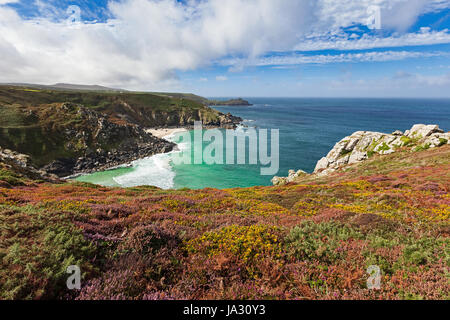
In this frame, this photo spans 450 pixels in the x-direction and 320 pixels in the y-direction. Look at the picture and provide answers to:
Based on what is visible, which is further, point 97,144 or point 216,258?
point 97,144

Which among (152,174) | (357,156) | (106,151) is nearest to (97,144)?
(106,151)

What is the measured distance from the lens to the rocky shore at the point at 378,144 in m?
36.2

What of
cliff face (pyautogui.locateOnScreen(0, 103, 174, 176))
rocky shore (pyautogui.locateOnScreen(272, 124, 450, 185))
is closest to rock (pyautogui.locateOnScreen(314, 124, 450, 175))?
rocky shore (pyautogui.locateOnScreen(272, 124, 450, 185))

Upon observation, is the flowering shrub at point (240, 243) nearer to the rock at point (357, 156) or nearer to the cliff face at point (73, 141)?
the rock at point (357, 156)

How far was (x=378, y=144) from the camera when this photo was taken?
138ft

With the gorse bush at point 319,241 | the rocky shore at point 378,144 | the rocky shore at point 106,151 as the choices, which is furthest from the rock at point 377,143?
the rocky shore at point 106,151

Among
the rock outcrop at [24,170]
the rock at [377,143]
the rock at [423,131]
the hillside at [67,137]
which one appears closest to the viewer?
the rock outcrop at [24,170]

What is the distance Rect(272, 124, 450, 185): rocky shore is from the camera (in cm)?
3616

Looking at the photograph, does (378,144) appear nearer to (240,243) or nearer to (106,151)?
(240,243)

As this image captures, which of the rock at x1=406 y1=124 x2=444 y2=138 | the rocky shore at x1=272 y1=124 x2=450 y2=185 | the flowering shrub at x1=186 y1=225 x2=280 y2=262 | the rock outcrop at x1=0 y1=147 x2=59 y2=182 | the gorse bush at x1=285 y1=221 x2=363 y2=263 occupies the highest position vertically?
the rock at x1=406 y1=124 x2=444 y2=138

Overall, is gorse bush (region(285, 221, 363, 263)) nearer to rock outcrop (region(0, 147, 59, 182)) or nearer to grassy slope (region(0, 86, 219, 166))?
rock outcrop (region(0, 147, 59, 182))

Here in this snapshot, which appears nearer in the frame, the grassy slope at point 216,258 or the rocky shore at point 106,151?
the grassy slope at point 216,258
